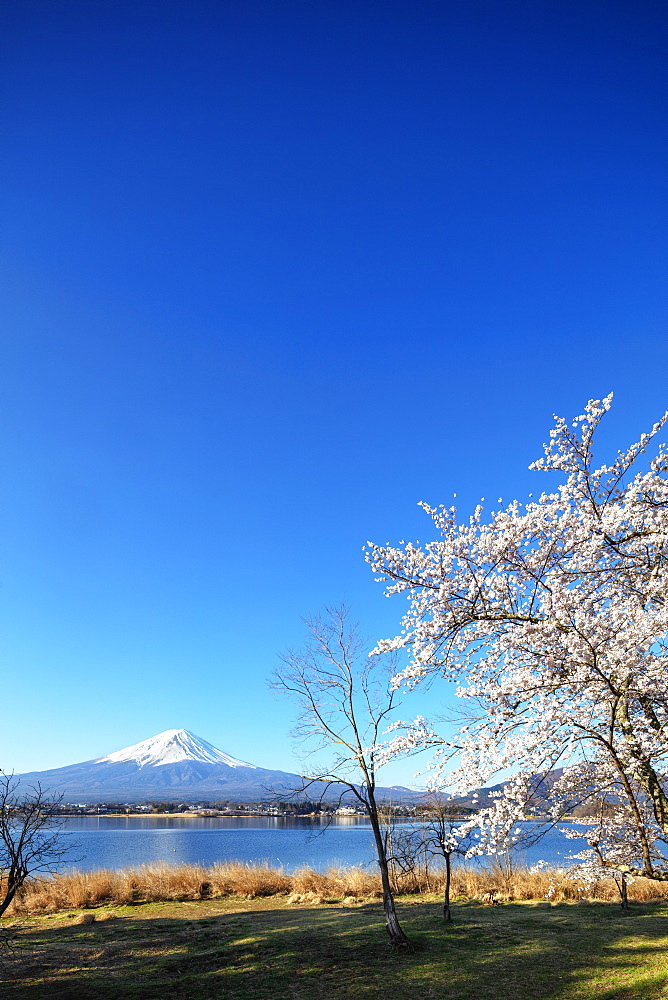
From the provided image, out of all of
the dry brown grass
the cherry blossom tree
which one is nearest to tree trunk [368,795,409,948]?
the cherry blossom tree

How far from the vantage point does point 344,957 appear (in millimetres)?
10234

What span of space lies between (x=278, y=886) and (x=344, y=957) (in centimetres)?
1006

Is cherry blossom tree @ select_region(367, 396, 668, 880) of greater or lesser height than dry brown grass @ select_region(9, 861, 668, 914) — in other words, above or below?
above

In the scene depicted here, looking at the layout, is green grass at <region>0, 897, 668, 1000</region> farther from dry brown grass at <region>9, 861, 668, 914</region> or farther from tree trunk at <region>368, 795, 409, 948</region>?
dry brown grass at <region>9, 861, 668, 914</region>

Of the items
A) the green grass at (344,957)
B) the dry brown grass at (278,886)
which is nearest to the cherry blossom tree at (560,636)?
the green grass at (344,957)

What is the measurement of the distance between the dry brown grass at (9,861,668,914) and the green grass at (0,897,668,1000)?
2494mm

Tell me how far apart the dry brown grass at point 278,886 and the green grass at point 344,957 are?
2494mm

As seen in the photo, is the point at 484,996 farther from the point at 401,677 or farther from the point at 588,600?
the point at 588,600

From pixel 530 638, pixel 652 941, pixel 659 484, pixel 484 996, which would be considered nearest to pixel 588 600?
pixel 530 638

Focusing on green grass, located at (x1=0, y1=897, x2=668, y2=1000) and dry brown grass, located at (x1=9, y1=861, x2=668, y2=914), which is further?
dry brown grass, located at (x1=9, y1=861, x2=668, y2=914)

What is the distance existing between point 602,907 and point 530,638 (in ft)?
47.8

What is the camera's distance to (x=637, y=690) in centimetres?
565

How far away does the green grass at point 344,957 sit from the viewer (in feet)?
27.7

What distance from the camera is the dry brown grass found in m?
17.3
